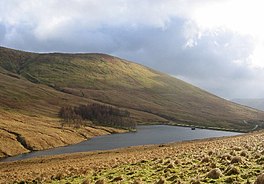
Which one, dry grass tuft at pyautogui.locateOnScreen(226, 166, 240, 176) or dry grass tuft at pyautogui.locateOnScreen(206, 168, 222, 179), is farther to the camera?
dry grass tuft at pyautogui.locateOnScreen(226, 166, 240, 176)

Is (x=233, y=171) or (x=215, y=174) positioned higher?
(x=233, y=171)

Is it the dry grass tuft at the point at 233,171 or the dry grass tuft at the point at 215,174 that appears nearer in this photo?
the dry grass tuft at the point at 215,174

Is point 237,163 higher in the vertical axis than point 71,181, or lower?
higher

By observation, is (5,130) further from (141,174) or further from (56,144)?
(141,174)

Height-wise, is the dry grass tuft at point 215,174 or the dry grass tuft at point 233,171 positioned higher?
the dry grass tuft at point 233,171

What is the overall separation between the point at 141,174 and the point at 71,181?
4540 mm

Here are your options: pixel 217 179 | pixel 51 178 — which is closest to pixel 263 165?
pixel 217 179

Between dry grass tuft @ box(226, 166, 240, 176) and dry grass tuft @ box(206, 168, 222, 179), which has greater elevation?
dry grass tuft @ box(226, 166, 240, 176)

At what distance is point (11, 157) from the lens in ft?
336

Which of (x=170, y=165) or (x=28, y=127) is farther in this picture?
(x=28, y=127)

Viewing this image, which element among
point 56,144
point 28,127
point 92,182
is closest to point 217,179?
point 92,182

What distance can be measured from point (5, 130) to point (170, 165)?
121536 millimetres

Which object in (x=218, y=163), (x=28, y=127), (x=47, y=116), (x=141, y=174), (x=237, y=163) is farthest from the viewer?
(x=47, y=116)

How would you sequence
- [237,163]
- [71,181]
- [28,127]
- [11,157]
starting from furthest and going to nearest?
[28,127] → [11,157] → [71,181] → [237,163]
